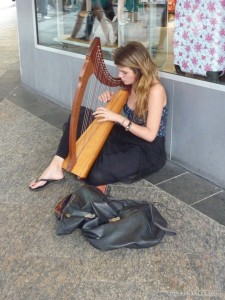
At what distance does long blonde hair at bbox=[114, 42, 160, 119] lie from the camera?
8.68ft

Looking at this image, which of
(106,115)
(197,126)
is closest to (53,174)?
(106,115)

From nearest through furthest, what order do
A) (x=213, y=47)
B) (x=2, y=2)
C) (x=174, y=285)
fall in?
(x=174, y=285)
(x=213, y=47)
(x=2, y=2)

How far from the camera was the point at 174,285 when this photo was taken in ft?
6.59

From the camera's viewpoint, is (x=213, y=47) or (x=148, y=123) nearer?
(x=148, y=123)

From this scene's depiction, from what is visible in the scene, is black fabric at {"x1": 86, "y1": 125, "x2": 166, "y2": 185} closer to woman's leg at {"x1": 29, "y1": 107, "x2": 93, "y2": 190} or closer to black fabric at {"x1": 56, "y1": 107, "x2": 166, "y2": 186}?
black fabric at {"x1": 56, "y1": 107, "x2": 166, "y2": 186}

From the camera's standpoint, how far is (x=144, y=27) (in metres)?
3.62

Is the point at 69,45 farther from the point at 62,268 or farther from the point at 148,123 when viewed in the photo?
the point at 62,268

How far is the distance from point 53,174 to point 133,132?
60 cm

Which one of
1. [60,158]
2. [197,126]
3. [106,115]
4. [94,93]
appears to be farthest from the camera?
[94,93]

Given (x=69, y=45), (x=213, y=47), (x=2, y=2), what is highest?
(x=213, y=47)

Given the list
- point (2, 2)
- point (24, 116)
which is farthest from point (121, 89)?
point (2, 2)

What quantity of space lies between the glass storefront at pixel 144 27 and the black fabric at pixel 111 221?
3.45 ft

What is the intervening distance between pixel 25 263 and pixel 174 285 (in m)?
0.72

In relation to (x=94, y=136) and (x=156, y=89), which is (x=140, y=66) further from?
(x=94, y=136)
